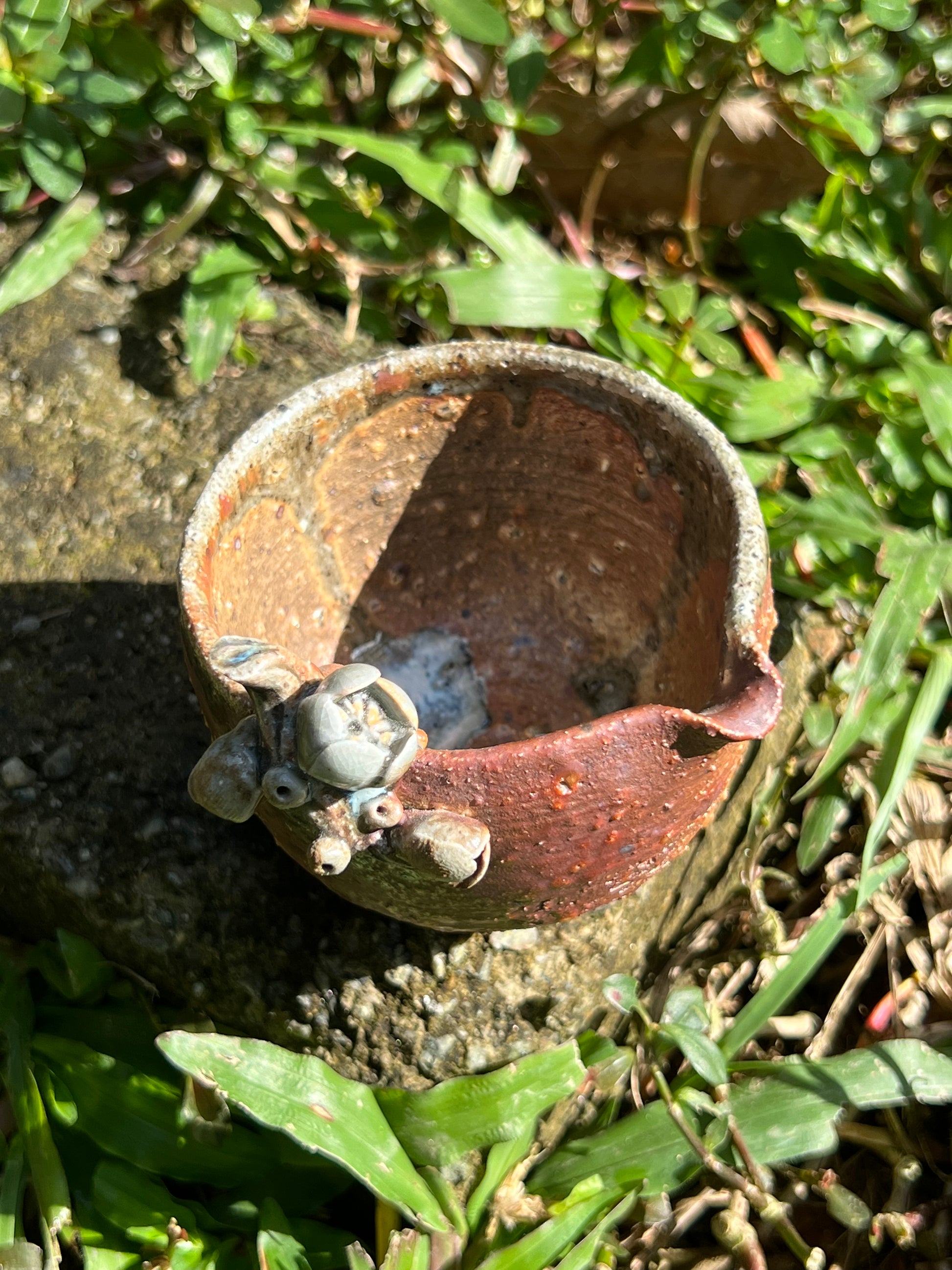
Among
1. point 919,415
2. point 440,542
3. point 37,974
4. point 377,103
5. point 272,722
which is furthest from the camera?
point 377,103

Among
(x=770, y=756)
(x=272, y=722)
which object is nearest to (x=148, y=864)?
(x=272, y=722)

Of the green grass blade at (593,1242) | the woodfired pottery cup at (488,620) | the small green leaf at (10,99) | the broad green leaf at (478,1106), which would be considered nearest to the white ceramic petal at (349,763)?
the woodfired pottery cup at (488,620)

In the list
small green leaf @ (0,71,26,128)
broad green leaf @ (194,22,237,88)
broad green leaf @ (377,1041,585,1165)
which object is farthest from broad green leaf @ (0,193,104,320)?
broad green leaf @ (377,1041,585,1165)

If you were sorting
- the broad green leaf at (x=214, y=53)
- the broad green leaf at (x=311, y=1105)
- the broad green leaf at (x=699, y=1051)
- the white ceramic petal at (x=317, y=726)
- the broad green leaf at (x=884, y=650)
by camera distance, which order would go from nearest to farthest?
the white ceramic petal at (x=317, y=726)
the broad green leaf at (x=311, y=1105)
the broad green leaf at (x=699, y=1051)
the broad green leaf at (x=884, y=650)
the broad green leaf at (x=214, y=53)

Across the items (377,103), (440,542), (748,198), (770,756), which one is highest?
(377,103)

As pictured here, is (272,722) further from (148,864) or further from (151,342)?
(151,342)

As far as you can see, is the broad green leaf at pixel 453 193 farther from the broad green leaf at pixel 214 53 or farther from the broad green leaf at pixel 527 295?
the broad green leaf at pixel 214 53
